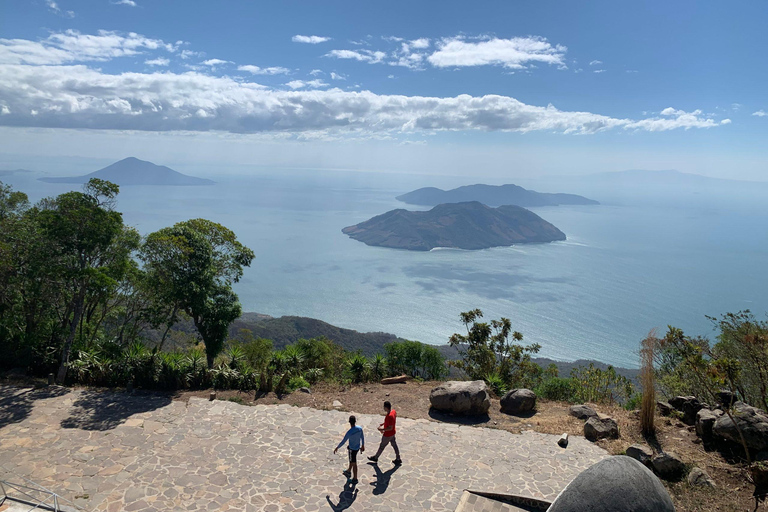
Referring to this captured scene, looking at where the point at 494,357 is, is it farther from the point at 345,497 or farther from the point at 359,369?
the point at 345,497

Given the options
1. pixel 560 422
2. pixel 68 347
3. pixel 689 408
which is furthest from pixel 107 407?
pixel 689 408

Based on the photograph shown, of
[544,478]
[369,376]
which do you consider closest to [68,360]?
[369,376]

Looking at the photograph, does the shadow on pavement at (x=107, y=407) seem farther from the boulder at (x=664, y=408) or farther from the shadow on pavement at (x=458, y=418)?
the boulder at (x=664, y=408)

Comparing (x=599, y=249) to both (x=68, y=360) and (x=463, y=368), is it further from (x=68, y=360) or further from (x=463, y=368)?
(x=68, y=360)

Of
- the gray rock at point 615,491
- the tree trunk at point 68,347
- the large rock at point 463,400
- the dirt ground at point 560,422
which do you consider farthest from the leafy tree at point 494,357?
the tree trunk at point 68,347

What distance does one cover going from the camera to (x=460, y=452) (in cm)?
945

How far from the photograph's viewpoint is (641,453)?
28.7 feet

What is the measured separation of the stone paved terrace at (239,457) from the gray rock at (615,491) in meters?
3.00

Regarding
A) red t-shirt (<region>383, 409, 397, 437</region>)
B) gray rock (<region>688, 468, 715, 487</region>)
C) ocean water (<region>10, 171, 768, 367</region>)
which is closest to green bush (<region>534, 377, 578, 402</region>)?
gray rock (<region>688, 468, 715, 487</region>)

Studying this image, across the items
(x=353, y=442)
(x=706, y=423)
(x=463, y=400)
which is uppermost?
(x=353, y=442)

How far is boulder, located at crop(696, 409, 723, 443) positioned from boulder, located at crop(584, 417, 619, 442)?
167cm

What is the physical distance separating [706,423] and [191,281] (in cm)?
1501

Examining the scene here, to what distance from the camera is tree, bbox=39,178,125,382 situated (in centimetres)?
1169

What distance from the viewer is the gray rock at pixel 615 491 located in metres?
4.82
